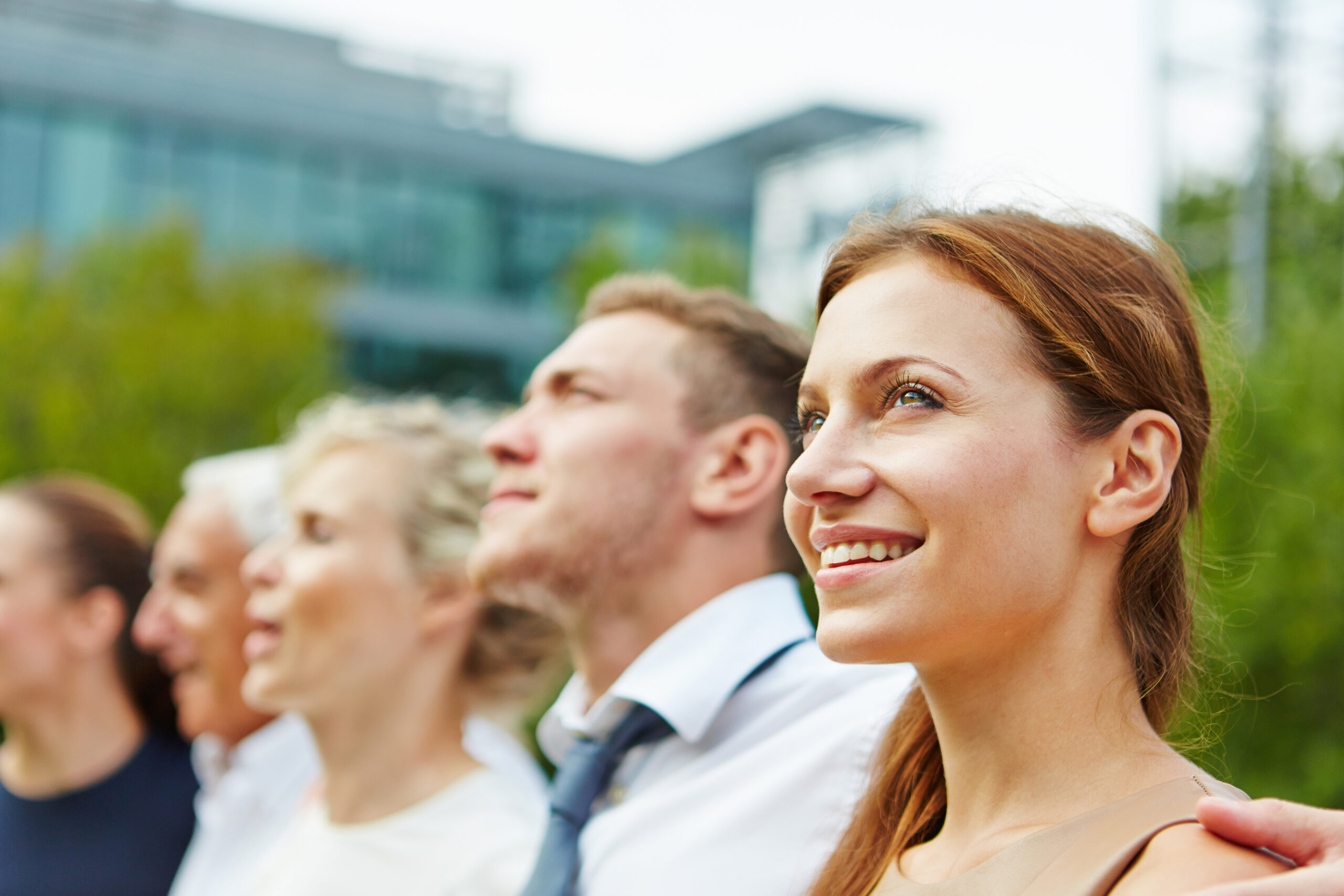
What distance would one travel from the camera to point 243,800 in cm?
452

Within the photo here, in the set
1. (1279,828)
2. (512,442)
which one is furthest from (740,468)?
(1279,828)

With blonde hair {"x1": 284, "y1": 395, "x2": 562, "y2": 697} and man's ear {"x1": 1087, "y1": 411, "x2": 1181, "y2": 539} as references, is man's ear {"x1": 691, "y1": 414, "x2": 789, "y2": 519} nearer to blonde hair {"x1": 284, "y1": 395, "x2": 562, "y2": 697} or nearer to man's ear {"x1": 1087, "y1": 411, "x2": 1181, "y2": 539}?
blonde hair {"x1": 284, "y1": 395, "x2": 562, "y2": 697}

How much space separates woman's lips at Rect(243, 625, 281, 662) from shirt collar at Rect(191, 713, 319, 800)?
1.07 metres

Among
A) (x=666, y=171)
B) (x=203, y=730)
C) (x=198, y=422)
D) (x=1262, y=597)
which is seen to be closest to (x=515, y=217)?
(x=666, y=171)

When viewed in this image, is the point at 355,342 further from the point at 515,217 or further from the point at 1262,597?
the point at 1262,597

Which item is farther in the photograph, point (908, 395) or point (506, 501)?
point (506, 501)

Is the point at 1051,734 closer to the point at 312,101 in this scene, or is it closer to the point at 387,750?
the point at 387,750

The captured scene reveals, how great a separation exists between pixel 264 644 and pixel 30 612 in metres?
1.55

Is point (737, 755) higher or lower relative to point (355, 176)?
lower

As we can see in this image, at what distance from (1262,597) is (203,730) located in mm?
7181

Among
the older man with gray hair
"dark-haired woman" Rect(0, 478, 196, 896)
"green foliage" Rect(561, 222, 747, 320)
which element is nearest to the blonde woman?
the older man with gray hair

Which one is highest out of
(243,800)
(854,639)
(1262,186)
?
(1262,186)

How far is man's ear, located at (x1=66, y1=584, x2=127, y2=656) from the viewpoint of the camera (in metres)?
4.79

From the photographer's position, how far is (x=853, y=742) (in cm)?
243
